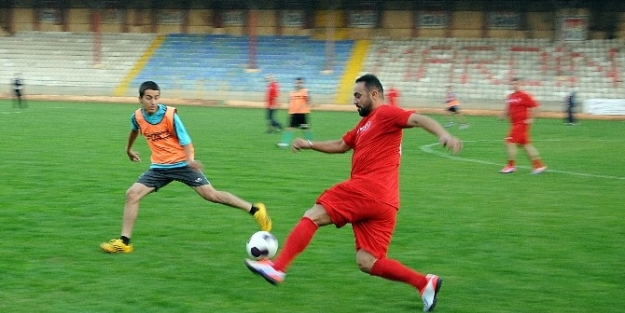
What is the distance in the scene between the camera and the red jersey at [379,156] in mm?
6164

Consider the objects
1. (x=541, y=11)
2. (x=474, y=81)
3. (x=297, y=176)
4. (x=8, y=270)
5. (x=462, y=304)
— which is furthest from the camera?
(x=541, y=11)

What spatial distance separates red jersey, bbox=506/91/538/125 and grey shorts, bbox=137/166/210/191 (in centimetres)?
866

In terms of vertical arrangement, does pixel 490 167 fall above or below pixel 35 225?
below

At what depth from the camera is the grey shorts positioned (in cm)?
823

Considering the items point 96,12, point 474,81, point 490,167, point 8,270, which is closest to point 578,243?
point 8,270

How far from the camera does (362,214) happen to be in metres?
6.14

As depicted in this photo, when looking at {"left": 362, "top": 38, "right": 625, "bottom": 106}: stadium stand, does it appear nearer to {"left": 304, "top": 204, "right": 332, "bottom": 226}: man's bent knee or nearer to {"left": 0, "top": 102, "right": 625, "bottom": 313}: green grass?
{"left": 0, "top": 102, "right": 625, "bottom": 313}: green grass

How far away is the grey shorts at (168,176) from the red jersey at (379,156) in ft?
8.15

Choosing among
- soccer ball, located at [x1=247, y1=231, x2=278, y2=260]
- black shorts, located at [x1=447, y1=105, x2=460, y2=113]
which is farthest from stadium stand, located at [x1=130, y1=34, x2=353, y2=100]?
soccer ball, located at [x1=247, y1=231, x2=278, y2=260]

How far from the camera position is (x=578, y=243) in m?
8.80

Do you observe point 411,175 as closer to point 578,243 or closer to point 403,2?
point 578,243

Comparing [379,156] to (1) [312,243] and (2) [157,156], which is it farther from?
(2) [157,156]

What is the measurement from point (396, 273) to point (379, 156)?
850 millimetres

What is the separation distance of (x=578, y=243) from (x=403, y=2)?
135 feet
